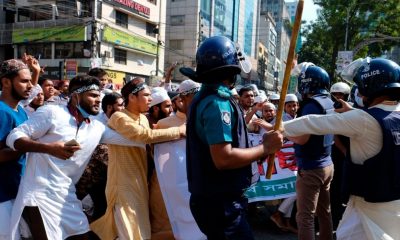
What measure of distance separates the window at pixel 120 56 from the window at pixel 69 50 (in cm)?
301

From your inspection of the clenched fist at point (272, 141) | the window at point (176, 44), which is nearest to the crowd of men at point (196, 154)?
the clenched fist at point (272, 141)

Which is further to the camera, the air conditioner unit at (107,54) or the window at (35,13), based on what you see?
the window at (35,13)

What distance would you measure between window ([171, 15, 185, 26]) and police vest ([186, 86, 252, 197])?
149 ft

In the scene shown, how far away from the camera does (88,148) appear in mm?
3584

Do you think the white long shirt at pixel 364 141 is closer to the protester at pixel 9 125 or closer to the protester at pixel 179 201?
the protester at pixel 179 201

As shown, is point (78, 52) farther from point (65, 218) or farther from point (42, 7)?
point (65, 218)

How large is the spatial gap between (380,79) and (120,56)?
31.8m

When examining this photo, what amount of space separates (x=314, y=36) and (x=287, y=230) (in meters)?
28.2

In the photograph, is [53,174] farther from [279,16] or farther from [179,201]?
[279,16]

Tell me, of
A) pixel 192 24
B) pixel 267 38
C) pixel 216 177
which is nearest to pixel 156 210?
pixel 216 177

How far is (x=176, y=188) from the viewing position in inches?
172

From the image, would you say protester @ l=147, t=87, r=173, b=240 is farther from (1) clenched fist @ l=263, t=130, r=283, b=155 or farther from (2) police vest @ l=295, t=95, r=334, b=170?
(1) clenched fist @ l=263, t=130, r=283, b=155

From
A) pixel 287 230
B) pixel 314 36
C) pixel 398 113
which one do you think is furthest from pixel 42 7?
pixel 398 113

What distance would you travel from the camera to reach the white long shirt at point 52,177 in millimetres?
3184
